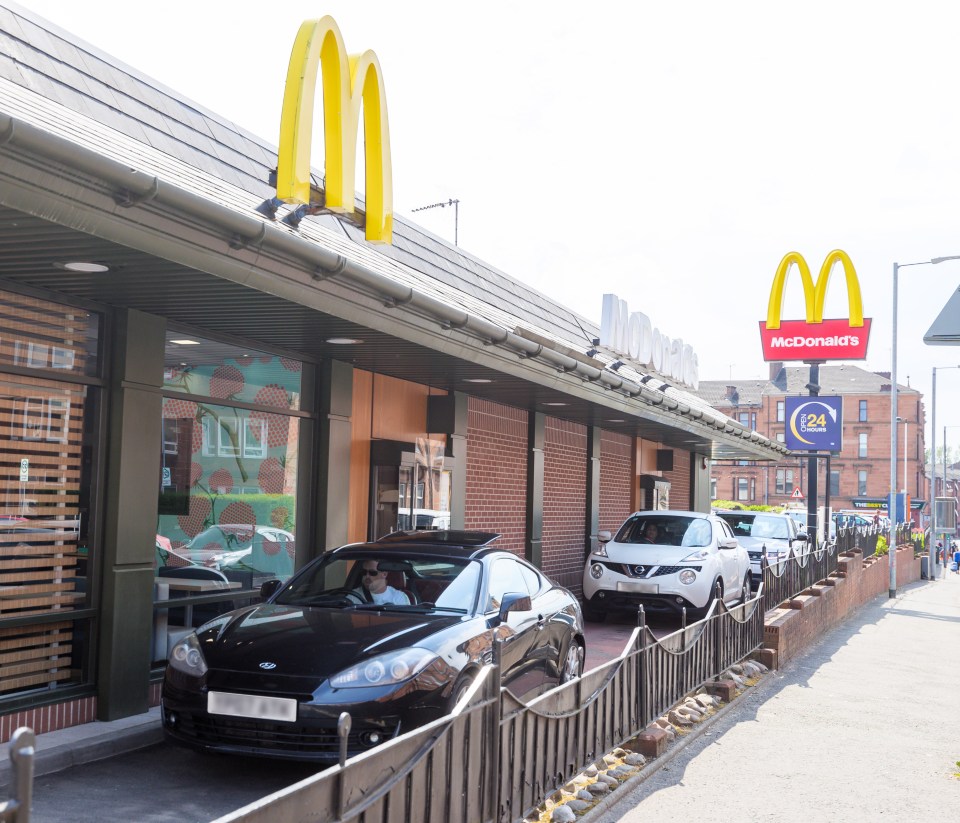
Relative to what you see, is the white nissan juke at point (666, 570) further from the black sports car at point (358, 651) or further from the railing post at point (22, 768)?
the railing post at point (22, 768)

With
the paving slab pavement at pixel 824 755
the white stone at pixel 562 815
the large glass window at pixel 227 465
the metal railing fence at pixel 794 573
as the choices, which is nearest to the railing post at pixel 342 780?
the white stone at pixel 562 815

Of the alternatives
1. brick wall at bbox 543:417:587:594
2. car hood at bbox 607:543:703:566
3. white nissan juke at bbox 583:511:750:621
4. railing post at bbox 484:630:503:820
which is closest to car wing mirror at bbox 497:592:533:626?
railing post at bbox 484:630:503:820

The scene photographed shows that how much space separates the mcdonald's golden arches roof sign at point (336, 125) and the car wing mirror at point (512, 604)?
2.96 m

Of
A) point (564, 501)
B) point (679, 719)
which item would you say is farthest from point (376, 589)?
point (564, 501)

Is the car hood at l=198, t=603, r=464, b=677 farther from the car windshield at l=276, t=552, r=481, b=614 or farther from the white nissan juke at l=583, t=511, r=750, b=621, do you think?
the white nissan juke at l=583, t=511, r=750, b=621

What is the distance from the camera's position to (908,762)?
7.27 m

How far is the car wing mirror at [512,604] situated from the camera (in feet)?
21.6

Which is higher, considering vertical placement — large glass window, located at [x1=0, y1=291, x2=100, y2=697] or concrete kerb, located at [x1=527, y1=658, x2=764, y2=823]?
large glass window, located at [x1=0, y1=291, x2=100, y2=697]

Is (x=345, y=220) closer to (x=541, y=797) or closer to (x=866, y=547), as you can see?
(x=541, y=797)

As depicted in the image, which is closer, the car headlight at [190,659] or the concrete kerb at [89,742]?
the car headlight at [190,659]

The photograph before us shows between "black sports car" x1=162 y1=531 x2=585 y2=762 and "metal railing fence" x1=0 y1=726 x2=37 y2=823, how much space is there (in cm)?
318

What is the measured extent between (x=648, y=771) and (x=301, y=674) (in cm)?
238

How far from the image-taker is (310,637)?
19.7 ft

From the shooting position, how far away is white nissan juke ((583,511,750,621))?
512 inches
